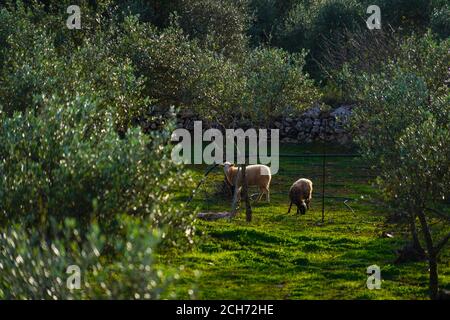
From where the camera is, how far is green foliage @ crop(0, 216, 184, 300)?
10.5 meters

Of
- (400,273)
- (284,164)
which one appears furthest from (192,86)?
(400,273)

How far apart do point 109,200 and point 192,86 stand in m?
23.9

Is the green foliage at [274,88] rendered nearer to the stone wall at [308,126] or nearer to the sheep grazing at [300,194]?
the sheep grazing at [300,194]

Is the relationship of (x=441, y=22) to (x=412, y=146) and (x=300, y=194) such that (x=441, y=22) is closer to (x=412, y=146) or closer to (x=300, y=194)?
(x=300, y=194)

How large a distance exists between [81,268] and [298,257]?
13.1 m

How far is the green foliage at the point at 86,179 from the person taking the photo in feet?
48.3

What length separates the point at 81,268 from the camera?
37.4 ft

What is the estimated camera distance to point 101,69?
28.2m

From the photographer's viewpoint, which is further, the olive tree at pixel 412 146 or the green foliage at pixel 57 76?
the green foliage at pixel 57 76

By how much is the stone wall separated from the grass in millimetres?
15859

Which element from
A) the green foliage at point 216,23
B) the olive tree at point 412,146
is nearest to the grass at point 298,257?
the olive tree at point 412,146

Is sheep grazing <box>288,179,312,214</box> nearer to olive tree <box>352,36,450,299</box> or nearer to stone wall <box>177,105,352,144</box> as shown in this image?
olive tree <box>352,36,450,299</box>

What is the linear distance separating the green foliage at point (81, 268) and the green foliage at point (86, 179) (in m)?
1.23
